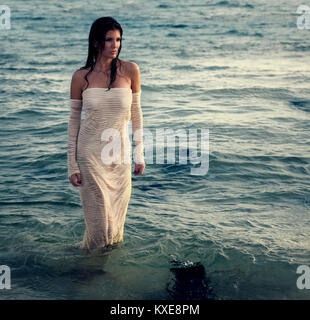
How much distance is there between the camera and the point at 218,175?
756 cm

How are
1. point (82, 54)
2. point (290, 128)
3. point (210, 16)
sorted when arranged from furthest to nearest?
point (210, 16) → point (82, 54) → point (290, 128)

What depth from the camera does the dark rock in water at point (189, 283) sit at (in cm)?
450

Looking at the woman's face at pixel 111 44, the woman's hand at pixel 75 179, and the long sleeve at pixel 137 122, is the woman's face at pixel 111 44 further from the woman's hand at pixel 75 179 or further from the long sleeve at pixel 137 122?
the woman's hand at pixel 75 179

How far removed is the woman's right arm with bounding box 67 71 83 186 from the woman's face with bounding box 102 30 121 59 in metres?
0.29

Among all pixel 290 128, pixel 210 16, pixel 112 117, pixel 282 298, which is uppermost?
pixel 210 16

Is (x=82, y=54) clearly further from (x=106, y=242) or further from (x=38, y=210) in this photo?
(x=106, y=242)

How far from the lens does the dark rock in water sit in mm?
4496

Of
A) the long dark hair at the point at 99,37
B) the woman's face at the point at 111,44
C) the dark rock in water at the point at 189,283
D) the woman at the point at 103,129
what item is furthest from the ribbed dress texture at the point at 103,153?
the dark rock in water at the point at 189,283

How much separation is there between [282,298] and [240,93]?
25.7 ft

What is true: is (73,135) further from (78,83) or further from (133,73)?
(133,73)

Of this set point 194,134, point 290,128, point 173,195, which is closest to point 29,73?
point 194,134

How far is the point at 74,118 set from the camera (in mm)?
4402

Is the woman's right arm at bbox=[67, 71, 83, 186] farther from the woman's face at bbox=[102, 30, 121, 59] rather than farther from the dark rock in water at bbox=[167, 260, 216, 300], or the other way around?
the dark rock in water at bbox=[167, 260, 216, 300]

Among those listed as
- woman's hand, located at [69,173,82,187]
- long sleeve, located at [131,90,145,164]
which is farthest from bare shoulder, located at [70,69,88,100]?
woman's hand, located at [69,173,82,187]
